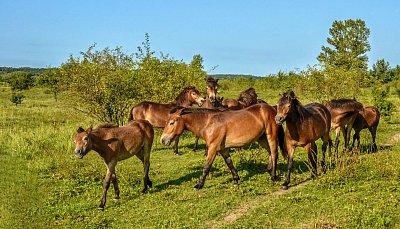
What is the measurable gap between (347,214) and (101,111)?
14272mm

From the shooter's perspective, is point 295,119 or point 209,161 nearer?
point 295,119

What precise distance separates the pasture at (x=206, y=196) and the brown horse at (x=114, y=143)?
603 millimetres

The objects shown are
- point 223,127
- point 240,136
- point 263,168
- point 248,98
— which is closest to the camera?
point 223,127

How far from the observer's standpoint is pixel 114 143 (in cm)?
892

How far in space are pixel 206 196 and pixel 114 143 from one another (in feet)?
7.11

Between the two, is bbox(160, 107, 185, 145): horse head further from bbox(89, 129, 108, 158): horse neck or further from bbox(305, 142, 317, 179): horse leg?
bbox(305, 142, 317, 179): horse leg

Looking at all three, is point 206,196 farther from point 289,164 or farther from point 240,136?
point 289,164

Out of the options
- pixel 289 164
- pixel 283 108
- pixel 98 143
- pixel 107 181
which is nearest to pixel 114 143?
pixel 98 143

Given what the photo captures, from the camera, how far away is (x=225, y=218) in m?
7.71

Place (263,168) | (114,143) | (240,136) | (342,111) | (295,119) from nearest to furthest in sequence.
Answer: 1. (114,143)
2. (295,119)
3. (240,136)
4. (263,168)
5. (342,111)

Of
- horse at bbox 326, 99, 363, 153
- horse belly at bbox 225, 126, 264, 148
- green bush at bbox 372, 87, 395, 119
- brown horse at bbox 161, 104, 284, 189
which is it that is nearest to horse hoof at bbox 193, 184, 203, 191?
brown horse at bbox 161, 104, 284, 189

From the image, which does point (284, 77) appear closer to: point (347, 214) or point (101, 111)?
point (101, 111)

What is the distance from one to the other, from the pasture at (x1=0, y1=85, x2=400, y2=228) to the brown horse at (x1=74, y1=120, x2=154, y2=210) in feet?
1.98

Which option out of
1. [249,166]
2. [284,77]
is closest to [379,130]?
[249,166]
